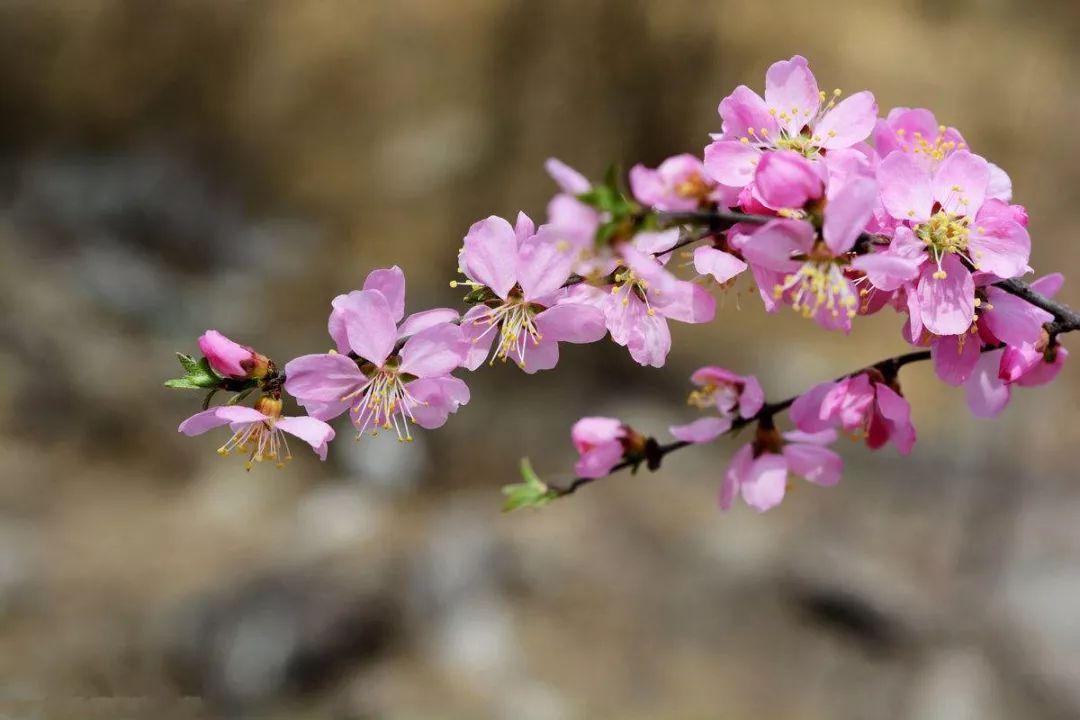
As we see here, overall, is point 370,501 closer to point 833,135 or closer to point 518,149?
point 518,149

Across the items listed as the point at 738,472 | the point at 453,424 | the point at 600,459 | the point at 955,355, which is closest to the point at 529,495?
the point at 600,459

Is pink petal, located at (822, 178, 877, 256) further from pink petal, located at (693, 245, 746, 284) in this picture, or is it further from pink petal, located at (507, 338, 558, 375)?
pink petal, located at (507, 338, 558, 375)

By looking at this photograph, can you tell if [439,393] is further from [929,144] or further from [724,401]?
[929,144]

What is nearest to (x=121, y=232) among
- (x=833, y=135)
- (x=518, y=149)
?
(x=518, y=149)

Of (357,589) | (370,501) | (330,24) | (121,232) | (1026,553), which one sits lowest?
(1026,553)

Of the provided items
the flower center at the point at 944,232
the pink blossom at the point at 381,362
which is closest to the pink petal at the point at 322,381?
the pink blossom at the point at 381,362

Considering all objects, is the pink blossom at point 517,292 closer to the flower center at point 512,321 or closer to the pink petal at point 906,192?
the flower center at point 512,321
